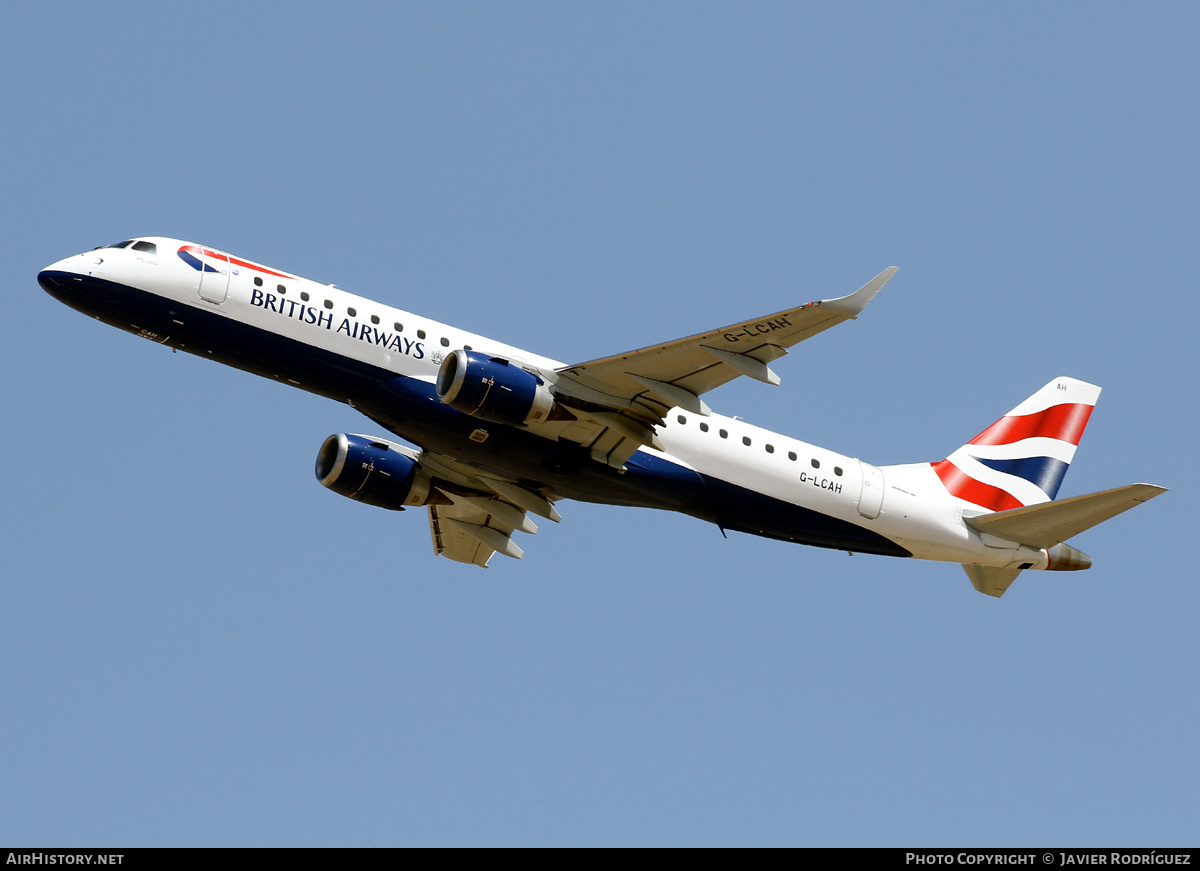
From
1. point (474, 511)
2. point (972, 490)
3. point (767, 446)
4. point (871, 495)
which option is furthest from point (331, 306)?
point (972, 490)

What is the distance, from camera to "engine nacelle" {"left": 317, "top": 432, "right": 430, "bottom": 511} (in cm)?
3944

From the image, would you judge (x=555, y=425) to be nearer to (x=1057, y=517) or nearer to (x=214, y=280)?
(x=214, y=280)

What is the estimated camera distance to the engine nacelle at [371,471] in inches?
1553

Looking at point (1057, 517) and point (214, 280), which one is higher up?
Result: point (214, 280)

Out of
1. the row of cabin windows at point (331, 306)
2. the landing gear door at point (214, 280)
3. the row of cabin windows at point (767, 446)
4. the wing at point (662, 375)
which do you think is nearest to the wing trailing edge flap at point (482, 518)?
the wing at point (662, 375)

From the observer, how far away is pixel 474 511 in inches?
1673

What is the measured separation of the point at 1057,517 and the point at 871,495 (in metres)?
5.33

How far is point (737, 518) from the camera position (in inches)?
1478

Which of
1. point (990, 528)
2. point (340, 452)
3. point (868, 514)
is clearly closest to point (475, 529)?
point (340, 452)

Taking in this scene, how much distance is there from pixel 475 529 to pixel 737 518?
31.9ft

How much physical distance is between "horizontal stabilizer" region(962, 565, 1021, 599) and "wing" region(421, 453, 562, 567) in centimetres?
1303

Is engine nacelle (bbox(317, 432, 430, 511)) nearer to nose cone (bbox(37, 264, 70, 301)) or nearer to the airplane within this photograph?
the airplane
